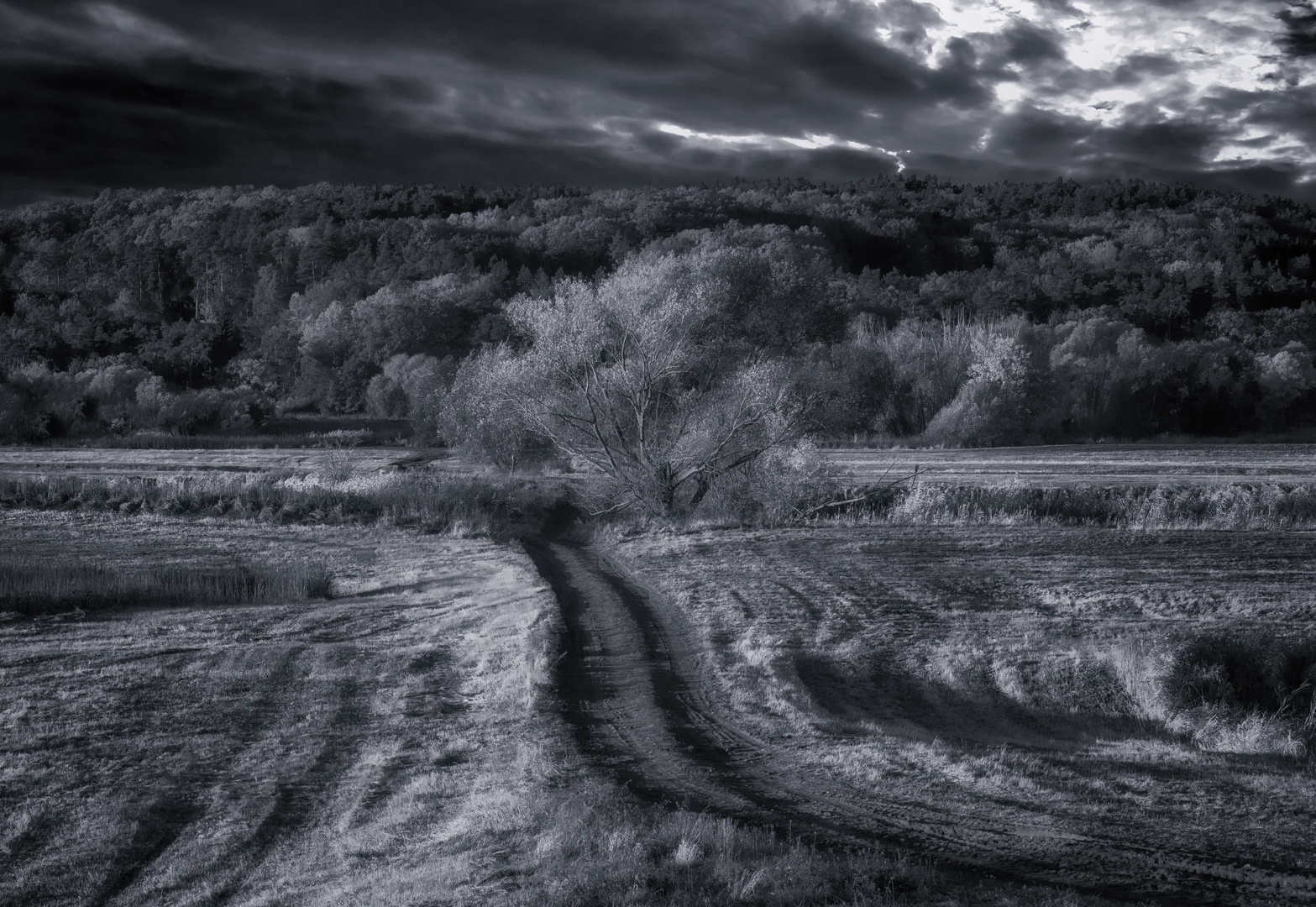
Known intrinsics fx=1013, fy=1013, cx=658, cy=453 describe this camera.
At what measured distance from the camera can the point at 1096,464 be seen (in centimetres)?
4181

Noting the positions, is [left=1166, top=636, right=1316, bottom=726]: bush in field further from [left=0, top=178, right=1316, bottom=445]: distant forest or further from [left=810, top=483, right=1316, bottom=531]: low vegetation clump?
[left=0, top=178, right=1316, bottom=445]: distant forest

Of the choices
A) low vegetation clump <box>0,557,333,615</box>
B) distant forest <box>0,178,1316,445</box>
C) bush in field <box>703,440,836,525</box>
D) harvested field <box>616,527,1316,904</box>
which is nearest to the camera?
harvested field <box>616,527,1316,904</box>

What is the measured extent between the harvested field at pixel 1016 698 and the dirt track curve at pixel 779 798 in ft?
0.12

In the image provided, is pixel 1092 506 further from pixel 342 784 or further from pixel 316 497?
pixel 342 784

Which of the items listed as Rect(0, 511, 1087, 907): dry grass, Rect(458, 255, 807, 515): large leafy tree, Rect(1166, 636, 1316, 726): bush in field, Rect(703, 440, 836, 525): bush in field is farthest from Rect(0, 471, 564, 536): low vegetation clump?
Rect(1166, 636, 1316, 726): bush in field

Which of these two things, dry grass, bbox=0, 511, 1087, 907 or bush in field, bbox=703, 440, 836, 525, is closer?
dry grass, bbox=0, 511, 1087, 907

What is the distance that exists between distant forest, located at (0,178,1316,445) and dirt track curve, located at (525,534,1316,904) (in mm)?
16295

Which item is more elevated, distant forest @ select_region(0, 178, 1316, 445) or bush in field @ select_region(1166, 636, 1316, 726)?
distant forest @ select_region(0, 178, 1316, 445)

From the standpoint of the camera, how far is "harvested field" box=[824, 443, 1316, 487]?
35.7m

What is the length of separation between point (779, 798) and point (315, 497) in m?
29.0

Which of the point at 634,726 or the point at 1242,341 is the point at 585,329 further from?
the point at 1242,341

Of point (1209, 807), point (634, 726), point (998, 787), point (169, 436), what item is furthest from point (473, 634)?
point (169, 436)

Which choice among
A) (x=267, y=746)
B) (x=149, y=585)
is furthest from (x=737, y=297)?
(x=267, y=746)

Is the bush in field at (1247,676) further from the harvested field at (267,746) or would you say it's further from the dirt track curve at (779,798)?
the harvested field at (267,746)
